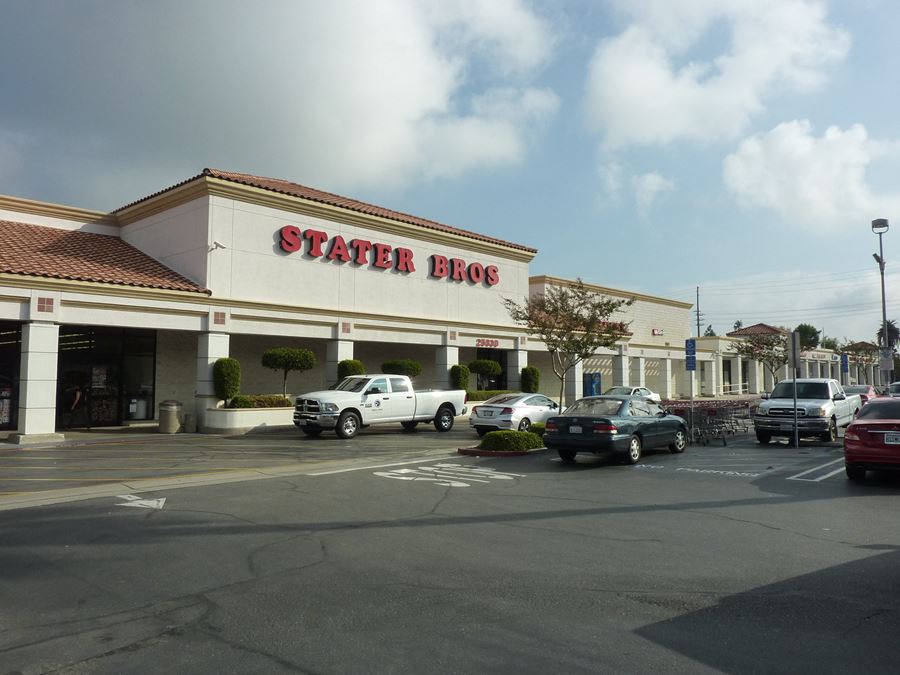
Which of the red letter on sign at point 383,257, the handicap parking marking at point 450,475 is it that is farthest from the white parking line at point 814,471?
the red letter on sign at point 383,257

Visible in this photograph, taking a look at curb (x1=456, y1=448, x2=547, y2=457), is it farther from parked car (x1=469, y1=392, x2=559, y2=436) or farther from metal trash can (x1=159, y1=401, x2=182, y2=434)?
metal trash can (x1=159, y1=401, x2=182, y2=434)

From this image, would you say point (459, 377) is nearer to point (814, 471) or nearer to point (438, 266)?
point (438, 266)

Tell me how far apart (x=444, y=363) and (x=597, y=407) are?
14.5 metres

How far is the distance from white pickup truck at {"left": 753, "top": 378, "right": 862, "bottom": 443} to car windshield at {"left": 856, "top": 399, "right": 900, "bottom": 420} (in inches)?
245

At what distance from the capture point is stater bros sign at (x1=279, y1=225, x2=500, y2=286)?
24.7 meters

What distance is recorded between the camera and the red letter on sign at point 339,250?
25609 millimetres

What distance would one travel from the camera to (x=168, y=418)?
70.3ft

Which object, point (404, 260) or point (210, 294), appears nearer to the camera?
point (210, 294)

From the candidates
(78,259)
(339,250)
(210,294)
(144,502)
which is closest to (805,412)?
(339,250)

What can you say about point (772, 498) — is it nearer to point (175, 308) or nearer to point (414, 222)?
point (175, 308)

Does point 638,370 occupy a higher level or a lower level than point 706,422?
higher

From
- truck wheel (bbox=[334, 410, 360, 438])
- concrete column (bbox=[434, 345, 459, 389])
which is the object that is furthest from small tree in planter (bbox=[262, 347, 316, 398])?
concrete column (bbox=[434, 345, 459, 389])

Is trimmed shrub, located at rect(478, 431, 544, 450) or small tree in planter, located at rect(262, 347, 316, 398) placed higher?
small tree in planter, located at rect(262, 347, 316, 398)

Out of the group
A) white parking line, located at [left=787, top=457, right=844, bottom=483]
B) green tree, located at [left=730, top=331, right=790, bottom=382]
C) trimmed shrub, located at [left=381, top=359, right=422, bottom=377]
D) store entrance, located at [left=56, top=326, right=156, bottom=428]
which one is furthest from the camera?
green tree, located at [left=730, top=331, right=790, bottom=382]
